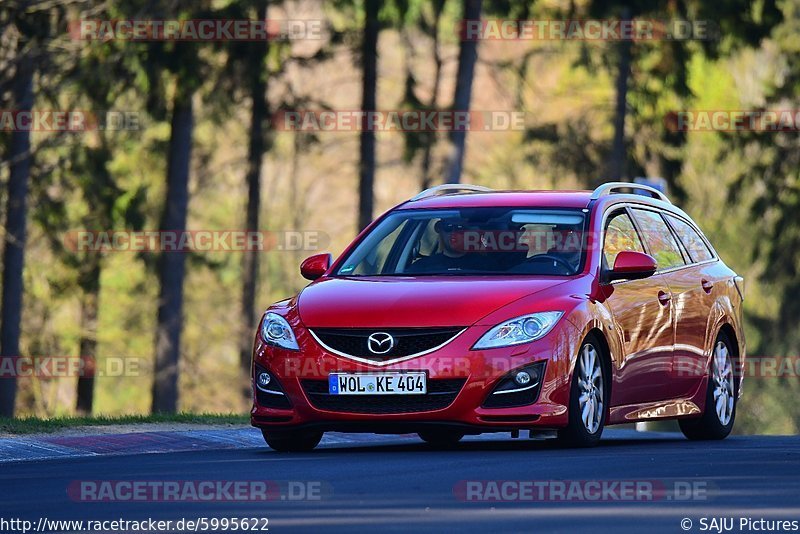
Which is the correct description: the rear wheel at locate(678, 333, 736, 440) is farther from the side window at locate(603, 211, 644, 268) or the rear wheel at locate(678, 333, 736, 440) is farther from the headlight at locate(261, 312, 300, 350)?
the headlight at locate(261, 312, 300, 350)

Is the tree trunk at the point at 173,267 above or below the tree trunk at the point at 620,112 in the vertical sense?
below

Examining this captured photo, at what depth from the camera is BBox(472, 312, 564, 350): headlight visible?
1168 centimetres

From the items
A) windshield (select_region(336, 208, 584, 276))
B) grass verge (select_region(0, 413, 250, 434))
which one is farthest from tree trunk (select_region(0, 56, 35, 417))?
windshield (select_region(336, 208, 584, 276))

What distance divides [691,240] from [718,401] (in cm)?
133

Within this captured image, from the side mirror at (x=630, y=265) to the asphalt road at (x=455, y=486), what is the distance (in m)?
1.17

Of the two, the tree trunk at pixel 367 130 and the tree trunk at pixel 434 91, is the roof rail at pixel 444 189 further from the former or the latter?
the tree trunk at pixel 367 130

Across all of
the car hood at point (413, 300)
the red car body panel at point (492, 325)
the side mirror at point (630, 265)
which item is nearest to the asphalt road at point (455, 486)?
the red car body panel at point (492, 325)

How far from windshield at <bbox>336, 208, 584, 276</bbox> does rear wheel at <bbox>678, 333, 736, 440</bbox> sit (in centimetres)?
216

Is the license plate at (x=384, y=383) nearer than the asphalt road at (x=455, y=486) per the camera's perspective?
No

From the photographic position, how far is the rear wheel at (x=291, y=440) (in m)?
12.5

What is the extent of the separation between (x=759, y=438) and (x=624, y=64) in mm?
24463

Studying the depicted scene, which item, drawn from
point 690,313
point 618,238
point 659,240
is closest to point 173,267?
point 659,240

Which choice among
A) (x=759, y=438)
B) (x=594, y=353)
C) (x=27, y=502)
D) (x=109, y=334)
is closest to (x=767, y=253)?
(x=109, y=334)

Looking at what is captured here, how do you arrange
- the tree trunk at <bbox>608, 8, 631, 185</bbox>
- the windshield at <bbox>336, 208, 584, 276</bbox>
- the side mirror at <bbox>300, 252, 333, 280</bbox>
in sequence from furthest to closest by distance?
the tree trunk at <bbox>608, 8, 631, 185</bbox>, the side mirror at <bbox>300, 252, 333, 280</bbox>, the windshield at <bbox>336, 208, 584, 276</bbox>
